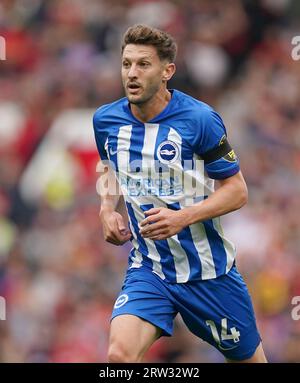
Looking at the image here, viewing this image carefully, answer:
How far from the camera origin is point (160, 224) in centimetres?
598

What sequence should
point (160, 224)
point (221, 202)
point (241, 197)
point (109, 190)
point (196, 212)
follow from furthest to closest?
point (109, 190) → point (241, 197) → point (221, 202) → point (196, 212) → point (160, 224)

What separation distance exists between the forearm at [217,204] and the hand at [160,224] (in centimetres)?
8

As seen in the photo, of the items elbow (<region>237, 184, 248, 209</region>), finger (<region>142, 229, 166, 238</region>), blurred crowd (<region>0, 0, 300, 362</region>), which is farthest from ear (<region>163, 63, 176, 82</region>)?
blurred crowd (<region>0, 0, 300, 362</region>)

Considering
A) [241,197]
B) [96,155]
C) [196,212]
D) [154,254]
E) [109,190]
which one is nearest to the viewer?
[196,212]

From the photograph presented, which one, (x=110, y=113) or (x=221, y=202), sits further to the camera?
(x=110, y=113)

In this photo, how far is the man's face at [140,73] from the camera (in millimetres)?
6301

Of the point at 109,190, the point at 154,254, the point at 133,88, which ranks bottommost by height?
the point at 154,254

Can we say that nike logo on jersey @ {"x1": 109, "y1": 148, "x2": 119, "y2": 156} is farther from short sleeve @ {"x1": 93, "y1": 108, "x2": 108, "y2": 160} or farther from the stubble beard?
the stubble beard


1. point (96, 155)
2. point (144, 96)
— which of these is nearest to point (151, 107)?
point (144, 96)

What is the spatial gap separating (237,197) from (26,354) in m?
4.23

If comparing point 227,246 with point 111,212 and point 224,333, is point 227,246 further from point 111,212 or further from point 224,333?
point 111,212

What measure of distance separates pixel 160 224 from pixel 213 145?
0.66m

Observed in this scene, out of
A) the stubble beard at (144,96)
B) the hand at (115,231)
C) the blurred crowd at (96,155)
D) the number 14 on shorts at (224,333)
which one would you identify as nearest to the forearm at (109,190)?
the hand at (115,231)

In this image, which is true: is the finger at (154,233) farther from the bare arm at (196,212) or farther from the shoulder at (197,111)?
the shoulder at (197,111)
